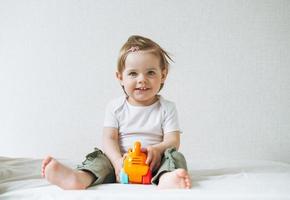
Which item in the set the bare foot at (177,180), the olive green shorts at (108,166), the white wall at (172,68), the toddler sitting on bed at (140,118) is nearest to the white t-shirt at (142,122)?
the toddler sitting on bed at (140,118)

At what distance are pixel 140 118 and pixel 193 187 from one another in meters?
0.38

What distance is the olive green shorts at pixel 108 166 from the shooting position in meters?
1.01

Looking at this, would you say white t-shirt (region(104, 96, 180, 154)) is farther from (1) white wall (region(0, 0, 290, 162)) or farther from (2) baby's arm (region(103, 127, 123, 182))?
(1) white wall (region(0, 0, 290, 162))

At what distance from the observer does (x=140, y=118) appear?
1.25 metres

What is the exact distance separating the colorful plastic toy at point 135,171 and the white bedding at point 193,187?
0.05m

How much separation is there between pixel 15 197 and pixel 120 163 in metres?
0.31

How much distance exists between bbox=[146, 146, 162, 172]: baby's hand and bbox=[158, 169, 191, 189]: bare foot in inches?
4.6

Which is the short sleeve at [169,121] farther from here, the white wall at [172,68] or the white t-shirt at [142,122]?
the white wall at [172,68]

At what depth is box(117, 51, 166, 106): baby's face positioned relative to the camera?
1191 millimetres

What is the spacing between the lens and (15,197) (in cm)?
89

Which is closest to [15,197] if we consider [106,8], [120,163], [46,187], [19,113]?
[46,187]

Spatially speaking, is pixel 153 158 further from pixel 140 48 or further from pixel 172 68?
pixel 172 68

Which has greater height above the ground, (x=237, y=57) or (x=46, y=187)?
(x=237, y=57)

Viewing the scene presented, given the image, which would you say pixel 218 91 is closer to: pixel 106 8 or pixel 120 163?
pixel 106 8
